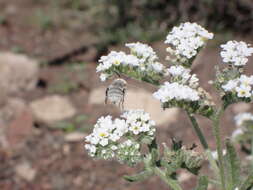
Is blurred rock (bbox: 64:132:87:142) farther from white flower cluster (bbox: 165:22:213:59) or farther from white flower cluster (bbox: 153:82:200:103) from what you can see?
white flower cluster (bbox: 153:82:200:103)

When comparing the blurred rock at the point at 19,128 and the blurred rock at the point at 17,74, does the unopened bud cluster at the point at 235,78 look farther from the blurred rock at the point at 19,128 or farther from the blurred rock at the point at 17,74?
the blurred rock at the point at 17,74

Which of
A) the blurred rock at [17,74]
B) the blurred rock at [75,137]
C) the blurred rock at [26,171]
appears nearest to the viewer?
the blurred rock at [26,171]

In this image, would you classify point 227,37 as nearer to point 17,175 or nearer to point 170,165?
point 17,175

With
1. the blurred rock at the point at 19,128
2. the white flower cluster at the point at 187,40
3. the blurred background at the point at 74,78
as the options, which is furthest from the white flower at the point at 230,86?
the blurred rock at the point at 19,128

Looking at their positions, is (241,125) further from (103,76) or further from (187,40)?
(103,76)

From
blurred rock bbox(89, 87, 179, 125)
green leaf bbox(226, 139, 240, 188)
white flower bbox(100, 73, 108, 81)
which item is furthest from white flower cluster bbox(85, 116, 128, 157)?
blurred rock bbox(89, 87, 179, 125)

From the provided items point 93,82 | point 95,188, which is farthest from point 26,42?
point 95,188

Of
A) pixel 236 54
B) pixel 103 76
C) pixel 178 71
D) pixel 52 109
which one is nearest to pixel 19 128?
pixel 52 109
